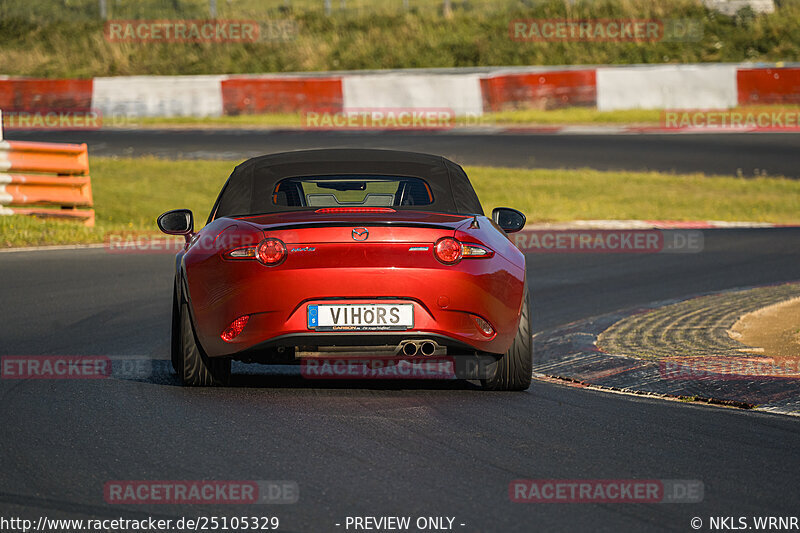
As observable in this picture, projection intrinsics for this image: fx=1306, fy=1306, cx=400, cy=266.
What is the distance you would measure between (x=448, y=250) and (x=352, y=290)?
0.53 meters

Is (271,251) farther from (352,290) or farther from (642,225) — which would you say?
(642,225)

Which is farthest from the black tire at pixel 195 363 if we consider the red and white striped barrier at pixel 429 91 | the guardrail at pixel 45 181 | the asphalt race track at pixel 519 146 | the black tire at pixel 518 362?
the red and white striped barrier at pixel 429 91

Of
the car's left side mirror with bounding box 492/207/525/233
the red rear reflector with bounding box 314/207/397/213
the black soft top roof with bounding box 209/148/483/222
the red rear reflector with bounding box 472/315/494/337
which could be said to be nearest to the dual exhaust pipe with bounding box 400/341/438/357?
the red rear reflector with bounding box 472/315/494/337

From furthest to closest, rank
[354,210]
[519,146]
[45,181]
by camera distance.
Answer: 1. [519,146]
2. [45,181]
3. [354,210]

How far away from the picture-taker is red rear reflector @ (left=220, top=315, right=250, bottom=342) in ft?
21.6

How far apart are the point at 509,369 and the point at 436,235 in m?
0.94

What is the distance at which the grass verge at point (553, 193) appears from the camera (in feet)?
65.6

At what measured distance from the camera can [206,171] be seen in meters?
24.2

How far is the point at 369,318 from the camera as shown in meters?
6.51

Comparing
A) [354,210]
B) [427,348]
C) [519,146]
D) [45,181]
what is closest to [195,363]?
[354,210]

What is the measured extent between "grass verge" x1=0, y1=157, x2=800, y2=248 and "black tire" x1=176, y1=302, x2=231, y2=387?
1007 centimetres

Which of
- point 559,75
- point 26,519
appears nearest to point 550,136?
point 559,75

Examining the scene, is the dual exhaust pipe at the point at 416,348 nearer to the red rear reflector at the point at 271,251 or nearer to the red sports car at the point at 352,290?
the red sports car at the point at 352,290

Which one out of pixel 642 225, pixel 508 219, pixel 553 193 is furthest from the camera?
pixel 553 193
